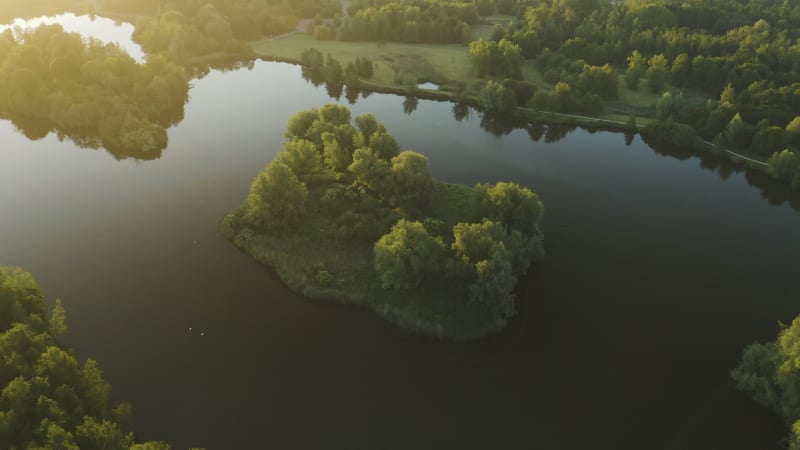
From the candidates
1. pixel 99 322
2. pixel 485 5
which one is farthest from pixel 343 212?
pixel 485 5

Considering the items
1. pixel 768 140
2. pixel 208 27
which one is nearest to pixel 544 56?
pixel 768 140

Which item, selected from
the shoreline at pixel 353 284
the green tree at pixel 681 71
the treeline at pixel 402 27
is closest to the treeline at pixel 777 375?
the shoreline at pixel 353 284

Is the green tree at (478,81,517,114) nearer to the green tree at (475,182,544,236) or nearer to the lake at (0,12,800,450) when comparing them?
the lake at (0,12,800,450)

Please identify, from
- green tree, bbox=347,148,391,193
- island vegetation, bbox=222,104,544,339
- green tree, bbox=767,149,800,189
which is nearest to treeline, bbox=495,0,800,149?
green tree, bbox=767,149,800,189

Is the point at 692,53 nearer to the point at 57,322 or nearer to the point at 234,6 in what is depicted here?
the point at 234,6

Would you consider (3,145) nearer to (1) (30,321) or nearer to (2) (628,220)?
(1) (30,321)
